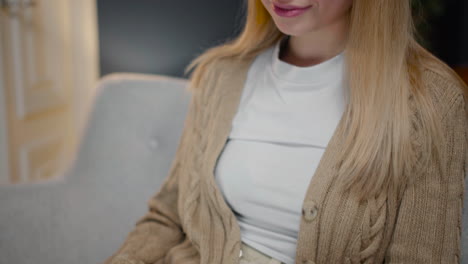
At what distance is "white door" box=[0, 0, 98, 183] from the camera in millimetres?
A: 1840

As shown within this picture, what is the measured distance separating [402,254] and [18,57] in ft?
5.42

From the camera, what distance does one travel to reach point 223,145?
0.99m

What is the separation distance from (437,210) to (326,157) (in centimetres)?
21

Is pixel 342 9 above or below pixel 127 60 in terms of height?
above

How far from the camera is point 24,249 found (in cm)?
123

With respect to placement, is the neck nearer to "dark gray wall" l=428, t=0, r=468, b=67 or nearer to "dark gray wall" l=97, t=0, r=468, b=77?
"dark gray wall" l=97, t=0, r=468, b=77

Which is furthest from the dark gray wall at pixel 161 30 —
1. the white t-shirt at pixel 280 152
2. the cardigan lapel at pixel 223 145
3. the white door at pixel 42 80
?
the white t-shirt at pixel 280 152

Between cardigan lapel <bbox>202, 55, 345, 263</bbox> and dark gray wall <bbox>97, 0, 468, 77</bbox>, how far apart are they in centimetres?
76

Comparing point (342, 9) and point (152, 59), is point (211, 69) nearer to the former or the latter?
point (342, 9)

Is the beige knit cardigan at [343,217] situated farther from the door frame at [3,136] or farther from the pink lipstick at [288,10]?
the door frame at [3,136]

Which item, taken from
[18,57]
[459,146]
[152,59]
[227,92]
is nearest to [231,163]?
[227,92]

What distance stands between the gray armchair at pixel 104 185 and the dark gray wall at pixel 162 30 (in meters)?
0.40

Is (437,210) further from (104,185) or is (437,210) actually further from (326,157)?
(104,185)

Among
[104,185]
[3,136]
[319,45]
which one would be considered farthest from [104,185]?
[319,45]
